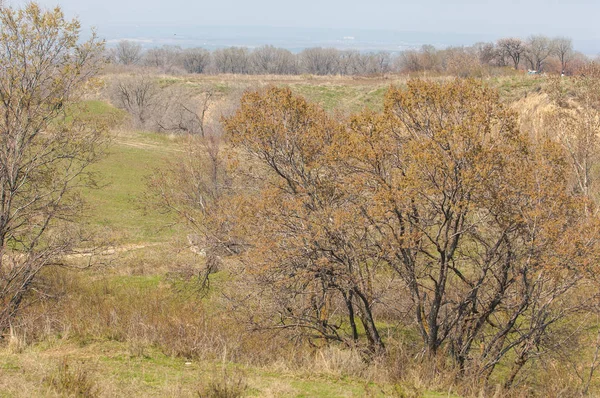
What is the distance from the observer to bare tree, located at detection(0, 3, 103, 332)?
1497cm

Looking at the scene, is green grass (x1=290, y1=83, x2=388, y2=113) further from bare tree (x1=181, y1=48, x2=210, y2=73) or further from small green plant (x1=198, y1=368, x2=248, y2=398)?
bare tree (x1=181, y1=48, x2=210, y2=73)

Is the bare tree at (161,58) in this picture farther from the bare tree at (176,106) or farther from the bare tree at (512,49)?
the bare tree at (512,49)

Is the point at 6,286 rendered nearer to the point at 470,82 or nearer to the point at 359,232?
the point at 359,232

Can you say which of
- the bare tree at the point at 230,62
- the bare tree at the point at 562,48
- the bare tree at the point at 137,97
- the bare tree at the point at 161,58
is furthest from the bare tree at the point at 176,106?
the bare tree at the point at 161,58

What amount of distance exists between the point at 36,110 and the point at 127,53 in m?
127

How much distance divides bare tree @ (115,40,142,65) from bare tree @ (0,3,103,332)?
116487 mm

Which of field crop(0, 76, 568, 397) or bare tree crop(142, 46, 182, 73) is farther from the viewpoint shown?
bare tree crop(142, 46, 182, 73)

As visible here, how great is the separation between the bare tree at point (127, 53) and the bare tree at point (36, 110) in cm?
11649

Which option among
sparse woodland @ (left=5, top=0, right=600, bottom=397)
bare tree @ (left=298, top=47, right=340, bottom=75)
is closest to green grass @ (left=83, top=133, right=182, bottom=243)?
sparse woodland @ (left=5, top=0, right=600, bottom=397)

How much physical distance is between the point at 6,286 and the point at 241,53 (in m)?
125

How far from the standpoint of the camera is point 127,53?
133875 millimetres

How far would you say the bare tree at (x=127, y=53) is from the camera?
129125 millimetres

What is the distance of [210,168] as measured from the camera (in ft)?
74.4

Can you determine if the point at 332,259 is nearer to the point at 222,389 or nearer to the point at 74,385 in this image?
the point at 222,389
